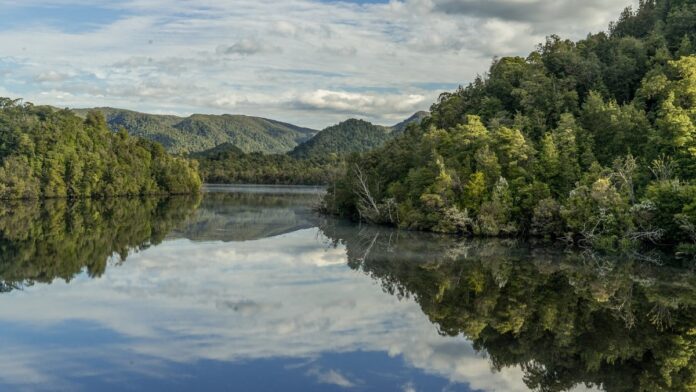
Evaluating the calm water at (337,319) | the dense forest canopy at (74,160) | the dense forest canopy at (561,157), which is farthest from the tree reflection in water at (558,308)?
the dense forest canopy at (74,160)

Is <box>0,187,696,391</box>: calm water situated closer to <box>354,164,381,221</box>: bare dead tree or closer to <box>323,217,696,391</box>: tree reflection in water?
<box>323,217,696,391</box>: tree reflection in water

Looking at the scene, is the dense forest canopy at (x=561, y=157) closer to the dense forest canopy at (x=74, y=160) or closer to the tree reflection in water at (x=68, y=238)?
the tree reflection in water at (x=68, y=238)

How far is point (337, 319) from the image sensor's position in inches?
904

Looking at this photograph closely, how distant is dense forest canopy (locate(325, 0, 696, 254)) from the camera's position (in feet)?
146

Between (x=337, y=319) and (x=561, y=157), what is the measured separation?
37729 millimetres

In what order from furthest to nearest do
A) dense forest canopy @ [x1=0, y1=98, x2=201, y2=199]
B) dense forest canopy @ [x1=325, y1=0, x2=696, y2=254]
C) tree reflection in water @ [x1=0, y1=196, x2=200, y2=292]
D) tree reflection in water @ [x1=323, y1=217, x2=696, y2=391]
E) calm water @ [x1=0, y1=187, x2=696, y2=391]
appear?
dense forest canopy @ [x1=0, y1=98, x2=201, y2=199] → dense forest canopy @ [x1=325, y1=0, x2=696, y2=254] → tree reflection in water @ [x1=0, y1=196, x2=200, y2=292] → tree reflection in water @ [x1=323, y1=217, x2=696, y2=391] → calm water @ [x1=0, y1=187, x2=696, y2=391]

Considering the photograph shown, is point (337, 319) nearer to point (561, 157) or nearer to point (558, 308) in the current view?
point (558, 308)

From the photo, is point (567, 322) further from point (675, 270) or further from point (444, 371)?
point (675, 270)

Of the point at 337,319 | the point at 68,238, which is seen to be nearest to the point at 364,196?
the point at 68,238

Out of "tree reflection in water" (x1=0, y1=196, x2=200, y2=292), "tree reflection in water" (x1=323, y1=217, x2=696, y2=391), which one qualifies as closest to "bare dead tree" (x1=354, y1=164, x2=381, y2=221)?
"tree reflection in water" (x1=323, y1=217, x2=696, y2=391)

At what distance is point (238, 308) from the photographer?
24078mm

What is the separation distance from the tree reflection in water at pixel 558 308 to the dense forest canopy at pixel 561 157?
5.85 metres

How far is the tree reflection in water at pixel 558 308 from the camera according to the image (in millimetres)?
17703

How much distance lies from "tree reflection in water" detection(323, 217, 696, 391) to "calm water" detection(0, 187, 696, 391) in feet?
0.29
